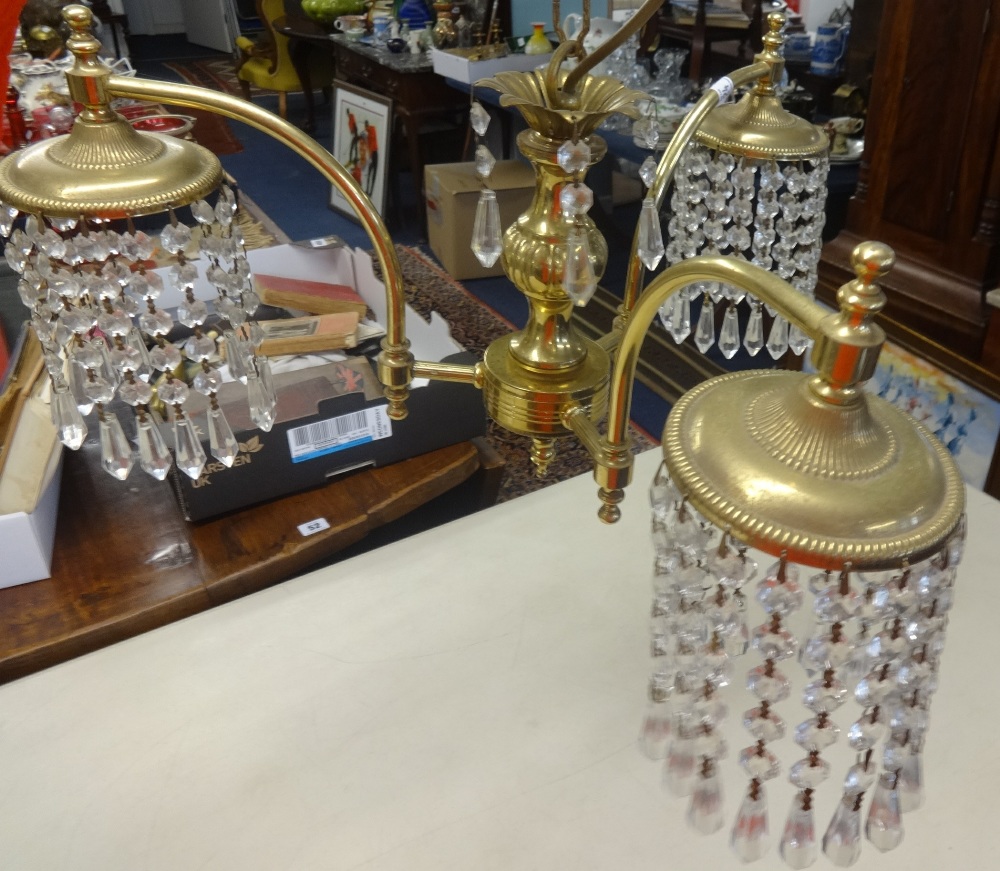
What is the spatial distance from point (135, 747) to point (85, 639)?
29 centimetres

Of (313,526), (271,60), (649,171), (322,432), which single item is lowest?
(313,526)

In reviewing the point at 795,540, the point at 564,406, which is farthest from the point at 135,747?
the point at 795,540

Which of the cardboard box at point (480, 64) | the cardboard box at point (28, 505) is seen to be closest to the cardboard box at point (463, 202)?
the cardboard box at point (480, 64)

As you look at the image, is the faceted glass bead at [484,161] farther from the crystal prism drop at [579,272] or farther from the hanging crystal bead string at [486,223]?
the crystal prism drop at [579,272]

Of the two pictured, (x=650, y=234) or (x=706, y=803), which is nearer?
(x=706, y=803)

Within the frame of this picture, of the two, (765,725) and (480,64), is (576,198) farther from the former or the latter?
(480,64)

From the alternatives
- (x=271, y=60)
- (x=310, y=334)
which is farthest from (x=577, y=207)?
(x=271, y=60)

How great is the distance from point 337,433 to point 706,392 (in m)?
0.95

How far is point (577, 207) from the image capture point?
535 mm

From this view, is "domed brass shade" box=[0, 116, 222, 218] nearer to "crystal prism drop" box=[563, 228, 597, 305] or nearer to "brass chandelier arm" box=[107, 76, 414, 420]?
"brass chandelier arm" box=[107, 76, 414, 420]

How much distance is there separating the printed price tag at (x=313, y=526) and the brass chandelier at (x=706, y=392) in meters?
0.60

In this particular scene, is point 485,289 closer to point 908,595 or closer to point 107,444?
point 107,444

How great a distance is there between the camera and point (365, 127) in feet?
11.5

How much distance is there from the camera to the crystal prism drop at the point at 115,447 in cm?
56
